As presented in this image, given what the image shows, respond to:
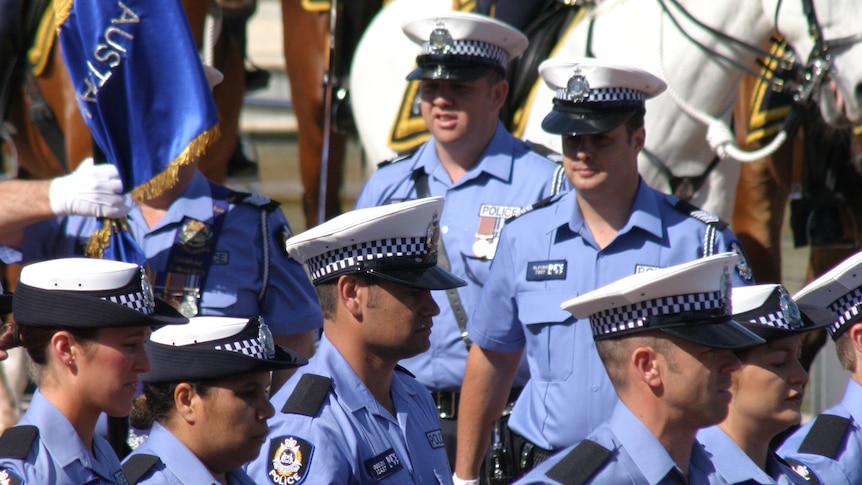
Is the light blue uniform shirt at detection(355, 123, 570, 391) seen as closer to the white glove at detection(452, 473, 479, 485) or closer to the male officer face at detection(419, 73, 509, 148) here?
the male officer face at detection(419, 73, 509, 148)

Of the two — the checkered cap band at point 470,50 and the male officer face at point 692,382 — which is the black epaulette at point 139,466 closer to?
the male officer face at point 692,382

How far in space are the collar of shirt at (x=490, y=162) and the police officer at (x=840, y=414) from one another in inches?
60.8

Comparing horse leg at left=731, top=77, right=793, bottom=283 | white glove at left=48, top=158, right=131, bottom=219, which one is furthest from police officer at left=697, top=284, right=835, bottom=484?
horse leg at left=731, top=77, right=793, bottom=283

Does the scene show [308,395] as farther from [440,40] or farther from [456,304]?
[440,40]

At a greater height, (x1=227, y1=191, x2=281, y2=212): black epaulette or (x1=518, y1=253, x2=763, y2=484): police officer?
(x1=518, y1=253, x2=763, y2=484): police officer

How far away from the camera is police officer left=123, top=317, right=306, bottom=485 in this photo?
3.47 meters

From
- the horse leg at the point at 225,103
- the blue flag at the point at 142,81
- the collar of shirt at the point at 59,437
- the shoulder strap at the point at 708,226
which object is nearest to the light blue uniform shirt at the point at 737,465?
the shoulder strap at the point at 708,226

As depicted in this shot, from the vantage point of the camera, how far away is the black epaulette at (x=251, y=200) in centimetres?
523

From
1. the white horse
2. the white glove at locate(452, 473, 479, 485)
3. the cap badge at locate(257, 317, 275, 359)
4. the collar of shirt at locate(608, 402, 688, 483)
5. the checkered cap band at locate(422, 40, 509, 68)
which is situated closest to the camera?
the collar of shirt at locate(608, 402, 688, 483)

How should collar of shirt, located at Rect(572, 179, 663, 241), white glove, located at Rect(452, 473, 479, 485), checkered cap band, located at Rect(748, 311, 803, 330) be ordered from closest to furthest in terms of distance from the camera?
checkered cap band, located at Rect(748, 311, 803, 330) → collar of shirt, located at Rect(572, 179, 663, 241) → white glove, located at Rect(452, 473, 479, 485)

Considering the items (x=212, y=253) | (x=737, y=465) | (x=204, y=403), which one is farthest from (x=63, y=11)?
(x=737, y=465)

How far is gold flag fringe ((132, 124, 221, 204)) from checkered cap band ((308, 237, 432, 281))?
1344 mm

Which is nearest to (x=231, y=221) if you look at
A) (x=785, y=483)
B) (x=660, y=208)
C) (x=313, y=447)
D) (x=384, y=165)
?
(x=384, y=165)

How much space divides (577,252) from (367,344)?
3.79 ft
